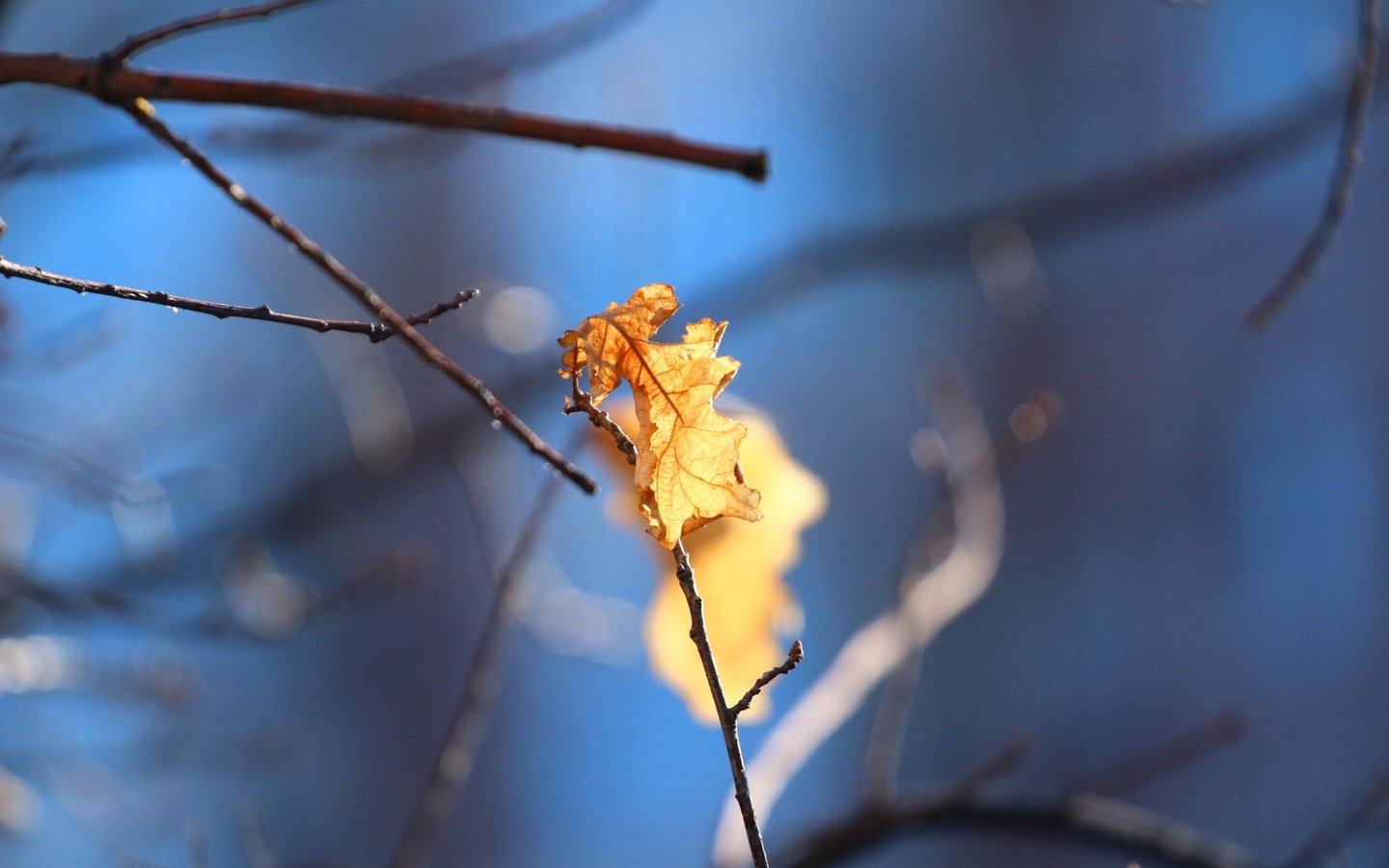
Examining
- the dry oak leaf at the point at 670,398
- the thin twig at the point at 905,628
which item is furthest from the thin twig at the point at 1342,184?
the thin twig at the point at 905,628

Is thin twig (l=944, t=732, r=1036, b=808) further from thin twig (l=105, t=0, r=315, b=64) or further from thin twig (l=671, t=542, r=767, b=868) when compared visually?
thin twig (l=105, t=0, r=315, b=64)

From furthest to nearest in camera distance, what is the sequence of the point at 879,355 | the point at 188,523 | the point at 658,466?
the point at 879,355, the point at 188,523, the point at 658,466

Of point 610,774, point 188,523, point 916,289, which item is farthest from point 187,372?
point 916,289

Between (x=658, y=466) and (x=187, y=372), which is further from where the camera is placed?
(x=187, y=372)

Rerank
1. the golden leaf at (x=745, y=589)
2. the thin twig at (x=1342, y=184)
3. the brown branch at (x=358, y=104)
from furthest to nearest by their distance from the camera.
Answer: the golden leaf at (x=745, y=589)
the thin twig at (x=1342, y=184)
the brown branch at (x=358, y=104)

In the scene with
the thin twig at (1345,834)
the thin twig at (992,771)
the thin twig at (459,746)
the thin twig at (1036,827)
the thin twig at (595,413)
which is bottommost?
the thin twig at (1345,834)

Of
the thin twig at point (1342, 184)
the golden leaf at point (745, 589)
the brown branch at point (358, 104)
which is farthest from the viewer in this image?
the golden leaf at point (745, 589)

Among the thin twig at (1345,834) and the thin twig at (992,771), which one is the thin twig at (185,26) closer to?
the thin twig at (992,771)

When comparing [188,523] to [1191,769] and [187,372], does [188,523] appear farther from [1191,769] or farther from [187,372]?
[1191,769]
